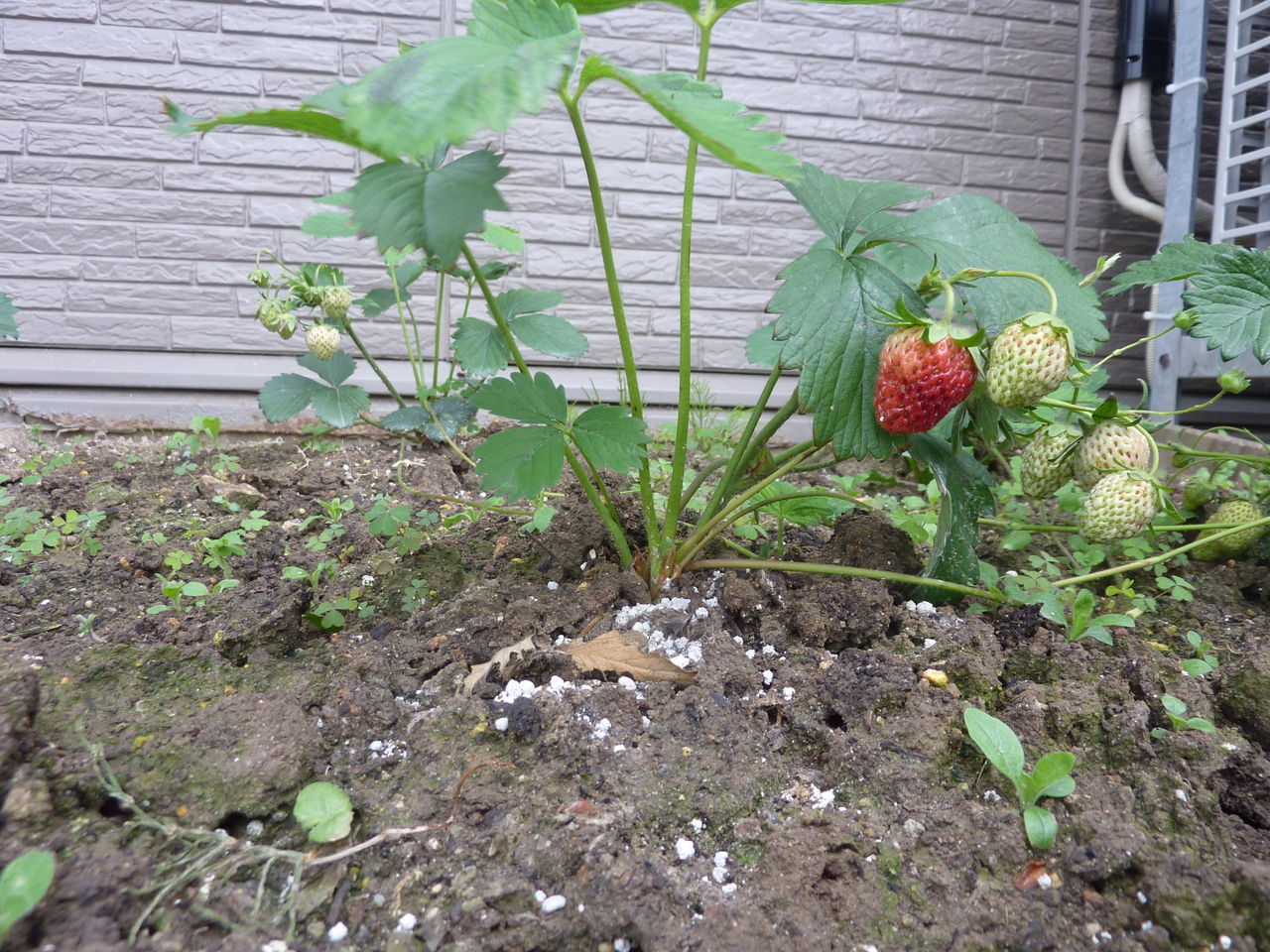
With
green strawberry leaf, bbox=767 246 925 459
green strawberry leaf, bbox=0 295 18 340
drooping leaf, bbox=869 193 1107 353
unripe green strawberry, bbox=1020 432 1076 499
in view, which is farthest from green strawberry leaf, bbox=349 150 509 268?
green strawberry leaf, bbox=0 295 18 340

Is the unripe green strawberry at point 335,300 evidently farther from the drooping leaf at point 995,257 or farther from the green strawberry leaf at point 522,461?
the drooping leaf at point 995,257

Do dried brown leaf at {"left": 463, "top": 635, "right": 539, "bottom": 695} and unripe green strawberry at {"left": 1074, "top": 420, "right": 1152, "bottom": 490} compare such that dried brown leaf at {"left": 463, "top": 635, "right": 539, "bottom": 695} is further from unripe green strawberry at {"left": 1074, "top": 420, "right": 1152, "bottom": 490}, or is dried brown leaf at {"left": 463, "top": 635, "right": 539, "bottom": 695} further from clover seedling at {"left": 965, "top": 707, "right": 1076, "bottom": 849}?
unripe green strawberry at {"left": 1074, "top": 420, "right": 1152, "bottom": 490}

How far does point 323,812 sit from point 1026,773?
2.32 feet

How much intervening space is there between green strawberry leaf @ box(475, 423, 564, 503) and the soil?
0.64 ft

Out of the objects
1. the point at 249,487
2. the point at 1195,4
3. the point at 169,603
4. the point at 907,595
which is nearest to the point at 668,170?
the point at 1195,4

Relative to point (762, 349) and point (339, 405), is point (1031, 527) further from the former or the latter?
point (339, 405)

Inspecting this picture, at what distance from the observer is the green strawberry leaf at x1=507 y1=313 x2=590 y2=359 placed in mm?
1491

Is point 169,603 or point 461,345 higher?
point 461,345

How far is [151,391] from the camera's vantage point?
8.38 feet

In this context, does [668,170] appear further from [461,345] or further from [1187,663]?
[1187,663]

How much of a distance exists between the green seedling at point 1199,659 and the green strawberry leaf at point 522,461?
2.85 feet

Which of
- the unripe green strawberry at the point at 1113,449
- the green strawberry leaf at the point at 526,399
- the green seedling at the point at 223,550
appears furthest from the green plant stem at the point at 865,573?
the green seedling at the point at 223,550

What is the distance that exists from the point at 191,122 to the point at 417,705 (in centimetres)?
66

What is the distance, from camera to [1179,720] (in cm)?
89
